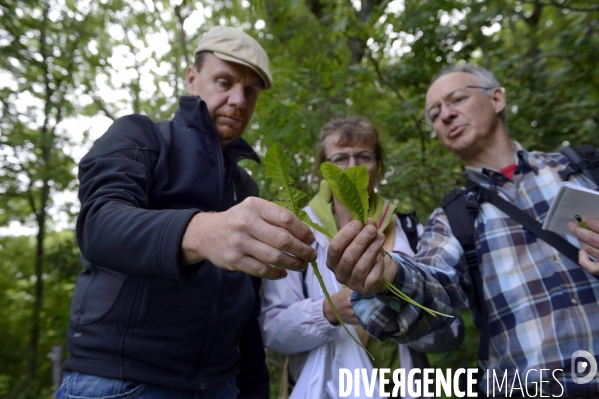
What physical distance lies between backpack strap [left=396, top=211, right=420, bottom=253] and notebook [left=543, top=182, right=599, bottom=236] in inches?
31.1

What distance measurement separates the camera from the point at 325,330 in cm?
205

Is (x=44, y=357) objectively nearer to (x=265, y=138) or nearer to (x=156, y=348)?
(x=265, y=138)

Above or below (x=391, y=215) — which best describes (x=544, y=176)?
above

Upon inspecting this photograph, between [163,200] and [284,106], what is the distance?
2.07m

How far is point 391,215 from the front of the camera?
2.47m

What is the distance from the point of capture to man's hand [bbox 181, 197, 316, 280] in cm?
88

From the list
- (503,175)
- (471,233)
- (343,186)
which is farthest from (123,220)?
(503,175)

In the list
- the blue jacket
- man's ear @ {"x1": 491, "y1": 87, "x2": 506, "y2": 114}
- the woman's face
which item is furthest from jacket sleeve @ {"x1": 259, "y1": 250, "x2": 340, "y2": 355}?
man's ear @ {"x1": 491, "y1": 87, "x2": 506, "y2": 114}

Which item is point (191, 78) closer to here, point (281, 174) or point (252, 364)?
point (281, 174)

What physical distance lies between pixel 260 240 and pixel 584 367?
1769 millimetres

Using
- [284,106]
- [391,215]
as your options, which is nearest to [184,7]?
[284,106]

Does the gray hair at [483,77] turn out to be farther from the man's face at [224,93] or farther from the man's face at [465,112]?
the man's face at [224,93]

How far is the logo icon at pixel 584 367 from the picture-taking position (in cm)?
171

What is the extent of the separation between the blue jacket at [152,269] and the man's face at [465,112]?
1.58 metres
